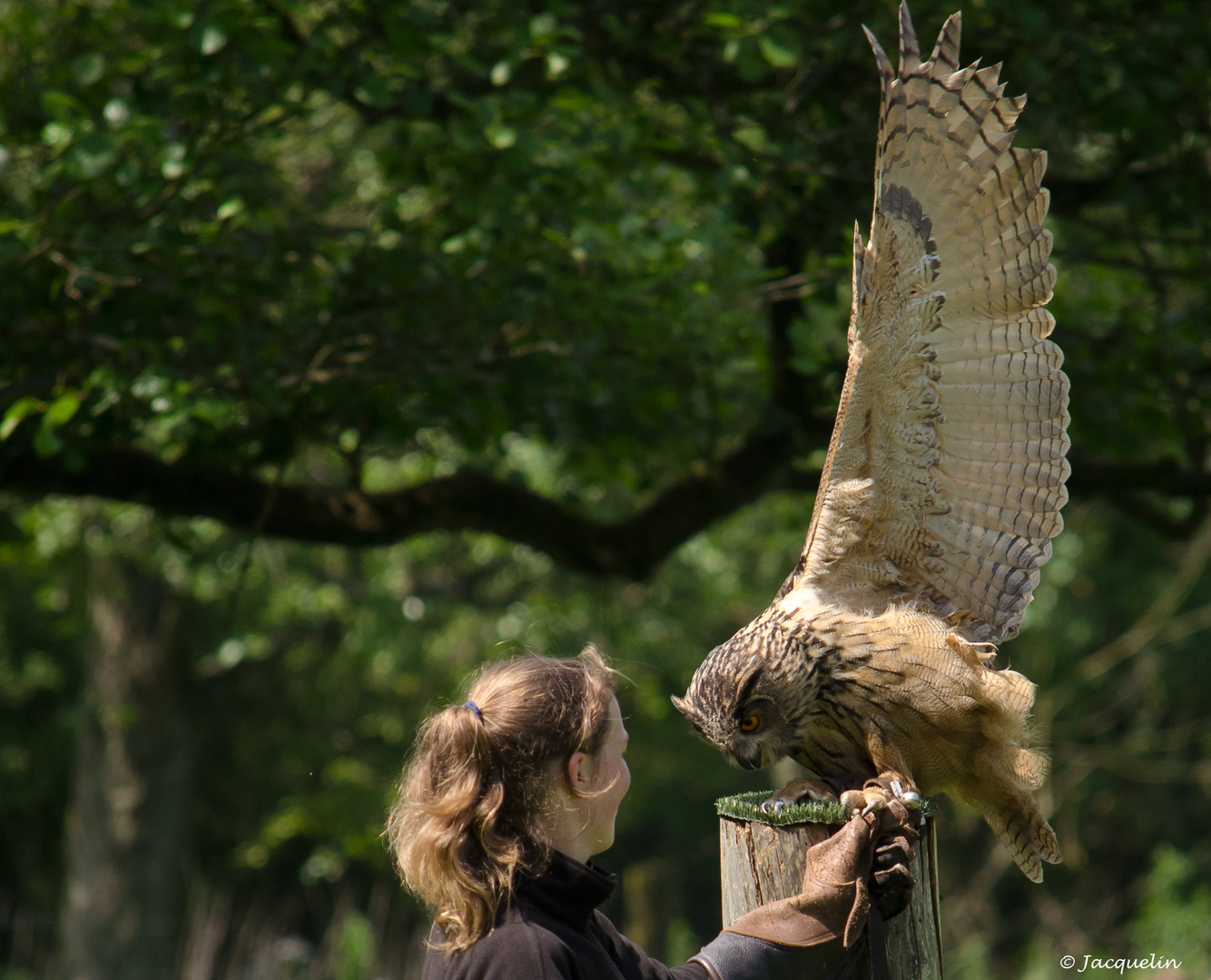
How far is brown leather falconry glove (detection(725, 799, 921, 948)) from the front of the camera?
1.99 metres

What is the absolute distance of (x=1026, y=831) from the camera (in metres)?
2.70

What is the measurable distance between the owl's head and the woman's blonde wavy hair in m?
0.64

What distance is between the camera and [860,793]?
7.08ft

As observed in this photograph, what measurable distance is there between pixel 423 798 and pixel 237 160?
2758 millimetres

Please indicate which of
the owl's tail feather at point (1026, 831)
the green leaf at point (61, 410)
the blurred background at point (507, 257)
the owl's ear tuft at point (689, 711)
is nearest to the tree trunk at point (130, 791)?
the blurred background at point (507, 257)

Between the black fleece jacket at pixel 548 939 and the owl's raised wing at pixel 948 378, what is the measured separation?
4.02 feet

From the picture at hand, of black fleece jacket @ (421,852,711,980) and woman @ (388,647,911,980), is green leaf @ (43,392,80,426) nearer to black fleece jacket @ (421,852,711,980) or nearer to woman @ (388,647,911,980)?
woman @ (388,647,911,980)

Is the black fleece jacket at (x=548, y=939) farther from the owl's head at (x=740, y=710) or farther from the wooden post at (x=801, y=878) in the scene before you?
the owl's head at (x=740, y=710)

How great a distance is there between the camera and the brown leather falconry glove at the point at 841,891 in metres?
1.99

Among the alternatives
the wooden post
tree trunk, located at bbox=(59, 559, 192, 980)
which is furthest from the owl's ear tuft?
tree trunk, located at bbox=(59, 559, 192, 980)

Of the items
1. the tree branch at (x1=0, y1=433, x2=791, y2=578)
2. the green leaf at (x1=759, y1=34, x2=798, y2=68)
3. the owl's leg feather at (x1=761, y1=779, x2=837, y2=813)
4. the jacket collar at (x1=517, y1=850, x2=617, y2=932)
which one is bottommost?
the tree branch at (x1=0, y1=433, x2=791, y2=578)

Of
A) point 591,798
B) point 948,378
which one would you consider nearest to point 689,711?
point 591,798

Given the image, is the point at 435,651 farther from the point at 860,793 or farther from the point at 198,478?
the point at 860,793

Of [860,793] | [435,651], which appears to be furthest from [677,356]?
[435,651]
